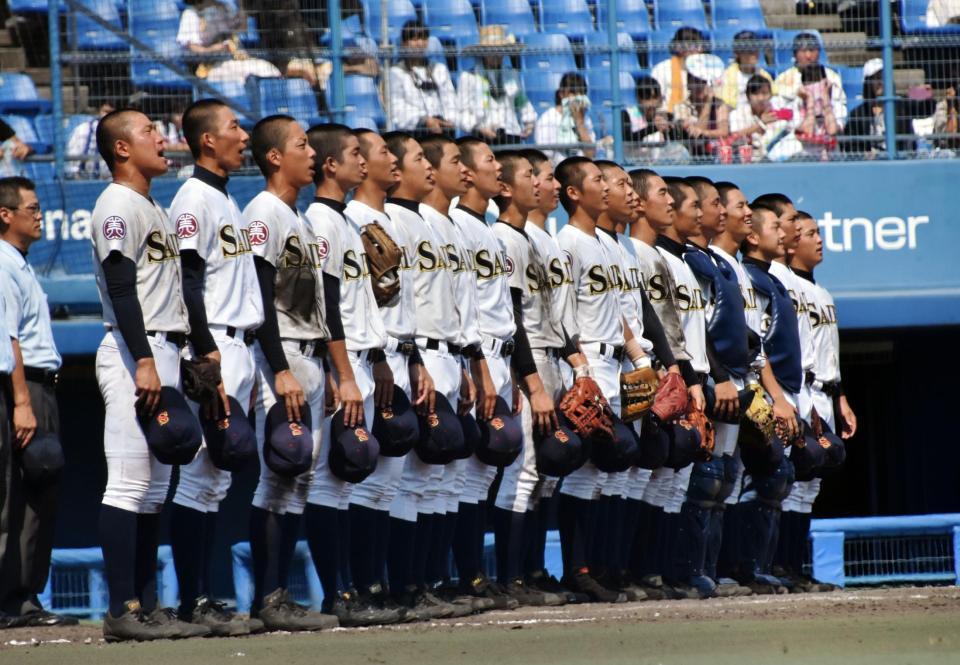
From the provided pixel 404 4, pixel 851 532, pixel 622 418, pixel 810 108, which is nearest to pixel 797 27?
pixel 810 108

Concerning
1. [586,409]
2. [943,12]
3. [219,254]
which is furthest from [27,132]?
[943,12]

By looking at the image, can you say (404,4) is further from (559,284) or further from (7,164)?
(559,284)

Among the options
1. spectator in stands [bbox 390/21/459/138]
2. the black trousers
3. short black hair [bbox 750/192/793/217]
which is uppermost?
spectator in stands [bbox 390/21/459/138]

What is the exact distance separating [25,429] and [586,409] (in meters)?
2.41

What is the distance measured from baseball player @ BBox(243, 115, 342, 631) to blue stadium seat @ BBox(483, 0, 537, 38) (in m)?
4.82

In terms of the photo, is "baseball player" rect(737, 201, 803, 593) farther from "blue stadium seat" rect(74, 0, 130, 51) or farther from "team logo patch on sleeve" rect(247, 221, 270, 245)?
"blue stadium seat" rect(74, 0, 130, 51)

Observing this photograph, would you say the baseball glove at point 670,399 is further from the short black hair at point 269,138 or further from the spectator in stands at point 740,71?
the spectator in stands at point 740,71

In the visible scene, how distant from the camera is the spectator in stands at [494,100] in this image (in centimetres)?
1088

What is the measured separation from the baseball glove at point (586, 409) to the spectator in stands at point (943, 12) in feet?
18.0

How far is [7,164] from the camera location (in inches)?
424

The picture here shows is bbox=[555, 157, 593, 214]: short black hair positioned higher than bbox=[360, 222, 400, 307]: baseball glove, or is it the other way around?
bbox=[555, 157, 593, 214]: short black hair

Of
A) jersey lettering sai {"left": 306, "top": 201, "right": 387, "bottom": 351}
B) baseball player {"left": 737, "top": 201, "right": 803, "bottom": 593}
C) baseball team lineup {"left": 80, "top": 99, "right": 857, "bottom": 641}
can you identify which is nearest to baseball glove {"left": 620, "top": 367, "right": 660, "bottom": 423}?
baseball team lineup {"left": 80, "top": 99, "right": 857, "bottom": 641}

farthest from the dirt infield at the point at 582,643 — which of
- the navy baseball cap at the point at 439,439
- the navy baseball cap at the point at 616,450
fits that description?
the navy baseball cap at the point at 616,450

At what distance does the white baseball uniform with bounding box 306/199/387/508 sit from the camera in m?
6.54
